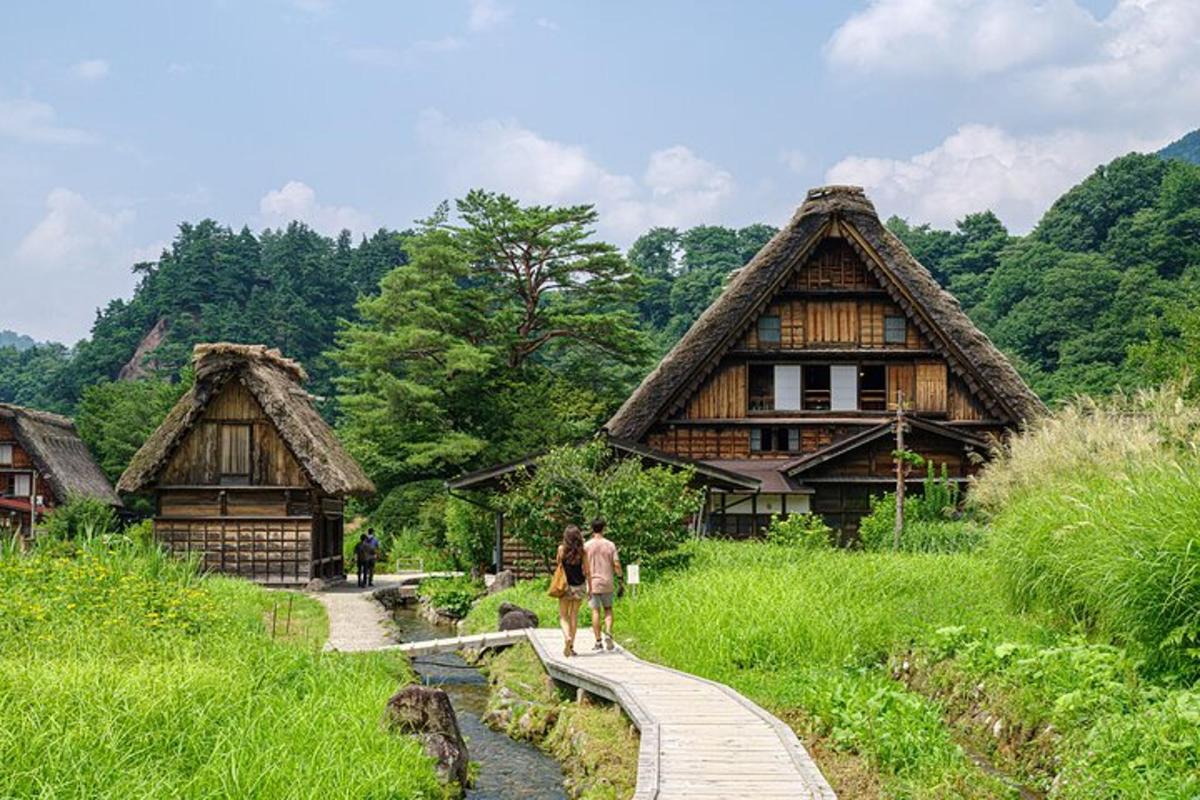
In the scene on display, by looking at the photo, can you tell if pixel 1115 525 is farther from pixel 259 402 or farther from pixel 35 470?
pixel 35 470

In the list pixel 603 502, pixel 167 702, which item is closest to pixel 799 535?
pixel 603 502

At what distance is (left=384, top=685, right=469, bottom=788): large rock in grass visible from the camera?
963cm

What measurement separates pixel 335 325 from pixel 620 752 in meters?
66.3

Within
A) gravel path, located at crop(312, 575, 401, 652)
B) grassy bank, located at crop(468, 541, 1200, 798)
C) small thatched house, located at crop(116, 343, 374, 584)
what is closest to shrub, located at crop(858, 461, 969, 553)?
grassy bank, located at crop(468, 541, 1200, 798)

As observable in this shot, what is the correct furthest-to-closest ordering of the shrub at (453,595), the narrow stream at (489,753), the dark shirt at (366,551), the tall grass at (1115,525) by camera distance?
1. the dark shirt at (366,551)
2. the shrub at (453,595)
3. the narrow stream at (489,753)
4. the tall grass at (1115,525)

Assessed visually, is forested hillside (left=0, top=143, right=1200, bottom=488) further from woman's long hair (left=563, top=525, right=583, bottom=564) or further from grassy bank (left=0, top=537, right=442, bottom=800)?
grassy bank (left=0, top=537, right=442, bottom=800)

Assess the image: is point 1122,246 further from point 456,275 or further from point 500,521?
point 500,521

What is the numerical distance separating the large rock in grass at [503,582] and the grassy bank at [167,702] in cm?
1114

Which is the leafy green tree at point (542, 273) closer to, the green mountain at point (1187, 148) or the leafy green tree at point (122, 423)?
the leafy green tree at point (122, 423)

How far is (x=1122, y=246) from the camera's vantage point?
54.7 meters

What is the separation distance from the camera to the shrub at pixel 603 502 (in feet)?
62.4

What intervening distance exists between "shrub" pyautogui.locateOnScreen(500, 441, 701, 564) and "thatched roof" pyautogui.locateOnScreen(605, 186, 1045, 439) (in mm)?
5582

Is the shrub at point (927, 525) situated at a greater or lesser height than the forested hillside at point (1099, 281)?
lesser

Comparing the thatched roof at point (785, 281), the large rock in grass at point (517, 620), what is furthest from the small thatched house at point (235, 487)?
the large rock in grass at point (517, 620)
